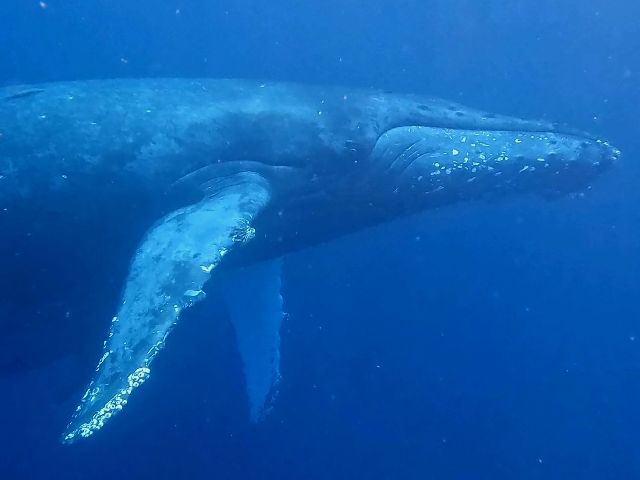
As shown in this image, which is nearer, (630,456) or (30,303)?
(30,303)

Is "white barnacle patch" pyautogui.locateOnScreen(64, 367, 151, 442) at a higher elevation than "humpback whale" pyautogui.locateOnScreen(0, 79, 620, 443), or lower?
lower

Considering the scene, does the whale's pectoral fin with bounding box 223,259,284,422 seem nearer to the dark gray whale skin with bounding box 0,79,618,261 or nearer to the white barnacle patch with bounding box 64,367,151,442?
the dark gray whale skin with bounding box 0,79,618,261

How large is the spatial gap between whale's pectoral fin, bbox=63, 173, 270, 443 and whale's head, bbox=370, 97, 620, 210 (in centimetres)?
261

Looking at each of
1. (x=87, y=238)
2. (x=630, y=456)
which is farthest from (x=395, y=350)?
(x=87, y=238)

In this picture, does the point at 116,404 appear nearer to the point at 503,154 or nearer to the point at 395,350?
the point at 503,154

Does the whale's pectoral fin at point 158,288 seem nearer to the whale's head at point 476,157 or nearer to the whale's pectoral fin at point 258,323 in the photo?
the whale's head at point 476,157

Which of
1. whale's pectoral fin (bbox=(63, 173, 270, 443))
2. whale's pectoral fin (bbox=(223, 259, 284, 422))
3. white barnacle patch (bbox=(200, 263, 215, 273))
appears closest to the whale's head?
whale's pectoral fin (bbox=(63, 173, 270, 443))

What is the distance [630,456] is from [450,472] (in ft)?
19.8

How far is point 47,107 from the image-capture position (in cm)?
642

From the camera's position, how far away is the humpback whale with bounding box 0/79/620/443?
5.59m

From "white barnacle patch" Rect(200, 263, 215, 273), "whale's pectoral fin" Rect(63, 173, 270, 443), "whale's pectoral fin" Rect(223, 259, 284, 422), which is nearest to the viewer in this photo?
"whale's pectoral fin" Rect(63, 173, 270, 443)

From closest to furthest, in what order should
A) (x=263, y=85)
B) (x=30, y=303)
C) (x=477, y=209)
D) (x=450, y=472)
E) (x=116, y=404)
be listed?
(x=116, y=404)
(x=30, y=303)
(x=263, y=85)
(x=477, y=209)
(x=450, y=472)

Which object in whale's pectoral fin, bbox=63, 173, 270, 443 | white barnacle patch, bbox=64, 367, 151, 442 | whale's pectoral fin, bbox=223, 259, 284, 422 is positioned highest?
whale's pectoral fin, bbox=63, 173, 270, 443

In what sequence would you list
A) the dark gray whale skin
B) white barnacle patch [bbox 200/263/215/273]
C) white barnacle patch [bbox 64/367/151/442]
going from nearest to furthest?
white barnacle patch [bbox 64/367/151/442], white barnacle patch [bbox 200/263/215/273], the dark gray whale skin
